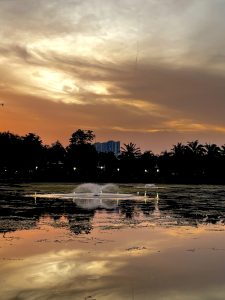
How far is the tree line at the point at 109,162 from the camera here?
140625 mm

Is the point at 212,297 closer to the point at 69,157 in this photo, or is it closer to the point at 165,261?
the point at 165,261

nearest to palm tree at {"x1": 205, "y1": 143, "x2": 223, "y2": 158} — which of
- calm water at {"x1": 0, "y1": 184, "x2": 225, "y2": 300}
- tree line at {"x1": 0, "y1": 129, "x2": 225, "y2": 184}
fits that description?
tree line at {"x1": 0, "y1": 129, "x2": 225, "y2": 184}

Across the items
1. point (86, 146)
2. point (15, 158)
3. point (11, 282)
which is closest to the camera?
point (11, 282)

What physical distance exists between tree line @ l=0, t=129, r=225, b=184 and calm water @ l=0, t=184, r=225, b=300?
10699 centimetres

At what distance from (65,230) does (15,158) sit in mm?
125992

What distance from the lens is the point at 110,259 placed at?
14133mm

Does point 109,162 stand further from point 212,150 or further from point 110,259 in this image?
point 110,259

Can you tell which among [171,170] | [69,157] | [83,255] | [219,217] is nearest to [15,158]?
[69,157]

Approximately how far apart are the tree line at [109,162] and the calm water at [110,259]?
351ft

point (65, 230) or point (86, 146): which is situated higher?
point (86, 146)

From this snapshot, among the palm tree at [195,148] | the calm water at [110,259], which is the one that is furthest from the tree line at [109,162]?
the calm water at [110,259]

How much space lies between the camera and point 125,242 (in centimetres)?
1725

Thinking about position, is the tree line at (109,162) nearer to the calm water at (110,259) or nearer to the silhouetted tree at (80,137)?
the silhouetted tree at (80,137)

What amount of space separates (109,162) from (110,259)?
156 meters
